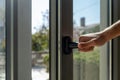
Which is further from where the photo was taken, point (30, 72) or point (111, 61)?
point (111, 61)

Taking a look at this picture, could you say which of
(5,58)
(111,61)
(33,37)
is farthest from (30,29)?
(111,61)

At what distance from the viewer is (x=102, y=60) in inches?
49.7

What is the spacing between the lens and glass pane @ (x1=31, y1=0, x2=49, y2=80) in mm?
1026

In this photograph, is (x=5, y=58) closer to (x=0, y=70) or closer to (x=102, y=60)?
(x=0, y=70)

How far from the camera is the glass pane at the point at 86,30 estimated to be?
3.82 feet

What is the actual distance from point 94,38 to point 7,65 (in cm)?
46

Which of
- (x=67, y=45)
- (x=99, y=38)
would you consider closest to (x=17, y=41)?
(x=67, y=45)

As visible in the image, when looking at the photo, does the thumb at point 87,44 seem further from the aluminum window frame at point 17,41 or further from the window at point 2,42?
the window at point 2,42

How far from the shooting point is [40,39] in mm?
1051

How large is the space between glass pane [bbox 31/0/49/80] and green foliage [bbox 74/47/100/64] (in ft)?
0.69

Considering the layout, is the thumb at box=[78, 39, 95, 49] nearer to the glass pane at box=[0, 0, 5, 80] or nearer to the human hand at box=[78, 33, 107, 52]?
the human hand at box=[78, 33, 107, 52]

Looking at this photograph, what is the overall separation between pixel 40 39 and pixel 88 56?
35cm

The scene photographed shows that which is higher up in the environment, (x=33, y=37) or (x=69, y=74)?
(x=33, y=37)

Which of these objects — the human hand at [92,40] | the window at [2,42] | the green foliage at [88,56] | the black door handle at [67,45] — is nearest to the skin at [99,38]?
the human hand at [92,40]
